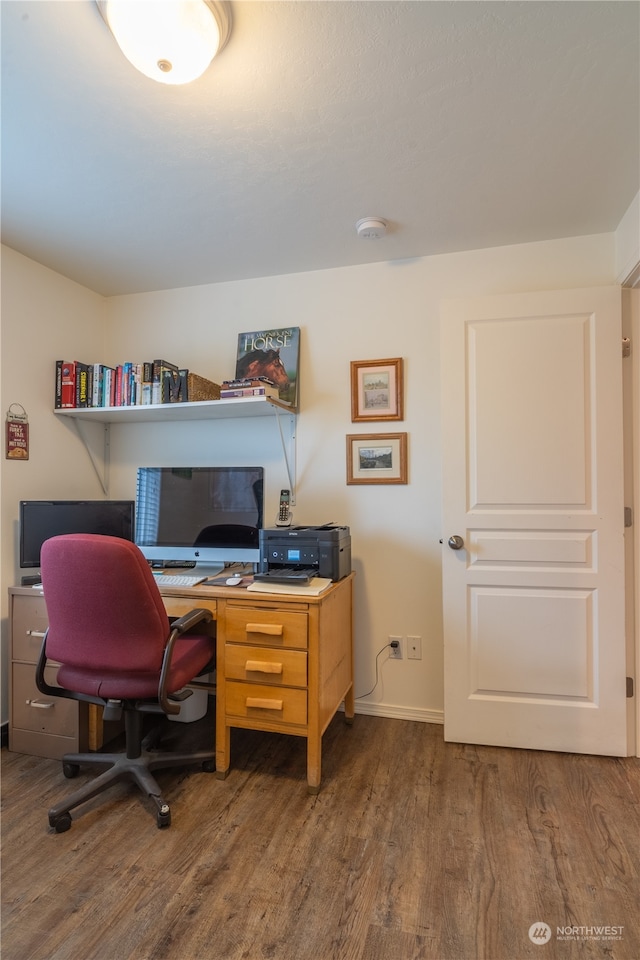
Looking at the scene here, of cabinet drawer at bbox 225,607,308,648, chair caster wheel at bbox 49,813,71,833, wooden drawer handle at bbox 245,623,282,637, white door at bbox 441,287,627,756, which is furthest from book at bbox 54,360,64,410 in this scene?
white door at bbox 441,287,627,756

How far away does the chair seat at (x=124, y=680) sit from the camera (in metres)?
1.62

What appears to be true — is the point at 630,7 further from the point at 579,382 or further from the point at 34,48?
the point at 34,48

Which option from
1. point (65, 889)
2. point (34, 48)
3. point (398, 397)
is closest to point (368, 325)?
point (398, 397)

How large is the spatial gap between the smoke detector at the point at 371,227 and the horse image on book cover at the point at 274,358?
2.04 feet

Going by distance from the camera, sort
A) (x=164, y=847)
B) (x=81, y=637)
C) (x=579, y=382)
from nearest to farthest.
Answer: (x=164, y=847) < (x=81, y=637) < (x=579, y=382)

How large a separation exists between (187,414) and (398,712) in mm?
1966

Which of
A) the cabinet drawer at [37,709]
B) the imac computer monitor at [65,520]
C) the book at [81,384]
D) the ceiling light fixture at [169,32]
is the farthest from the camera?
the book at [81,384]

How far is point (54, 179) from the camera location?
176 cm

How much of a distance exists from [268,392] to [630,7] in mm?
1679

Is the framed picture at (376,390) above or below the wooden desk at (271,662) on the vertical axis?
above

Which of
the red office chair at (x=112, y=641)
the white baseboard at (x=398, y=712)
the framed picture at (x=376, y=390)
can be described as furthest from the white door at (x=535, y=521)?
the red office chair at (x=112, y=641)

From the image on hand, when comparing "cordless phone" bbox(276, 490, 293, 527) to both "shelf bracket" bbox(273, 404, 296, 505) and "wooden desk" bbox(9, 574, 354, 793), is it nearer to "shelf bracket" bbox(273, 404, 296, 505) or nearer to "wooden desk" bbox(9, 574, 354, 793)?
"shelf bracket" bbox(273, 404, 296, 505)

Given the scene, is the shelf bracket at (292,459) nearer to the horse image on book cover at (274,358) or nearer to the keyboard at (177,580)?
the horse image on book cover at (274,358)

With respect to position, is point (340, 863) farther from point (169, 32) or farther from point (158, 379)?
point (169, 32)
